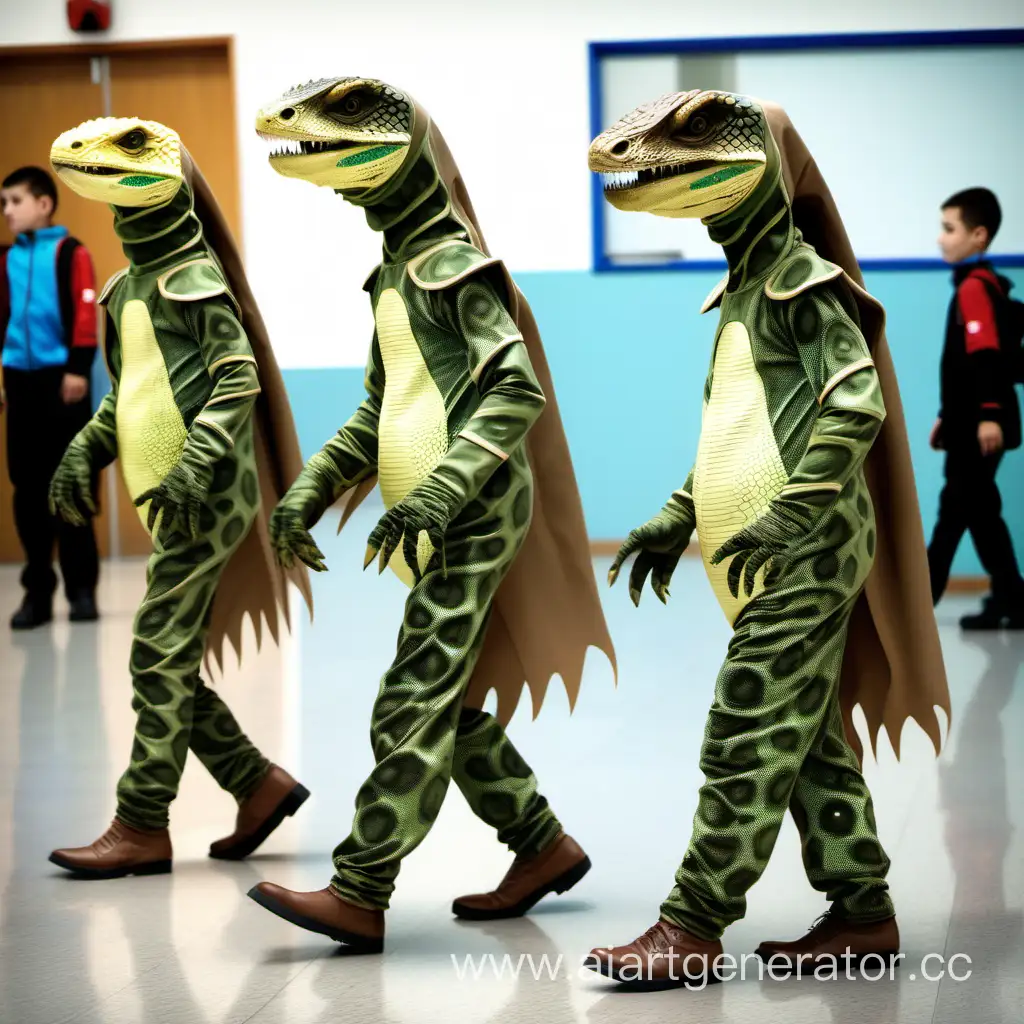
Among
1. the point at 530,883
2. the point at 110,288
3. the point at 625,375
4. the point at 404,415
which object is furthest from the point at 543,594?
the point at 625,375

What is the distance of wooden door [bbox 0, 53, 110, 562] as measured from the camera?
935 centimetres

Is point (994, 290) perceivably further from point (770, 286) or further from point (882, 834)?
point (770, 286)

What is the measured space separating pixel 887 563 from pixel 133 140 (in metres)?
1.94

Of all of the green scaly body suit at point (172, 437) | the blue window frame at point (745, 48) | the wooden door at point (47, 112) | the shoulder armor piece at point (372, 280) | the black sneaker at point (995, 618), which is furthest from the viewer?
the wooden door at point (47, 112)

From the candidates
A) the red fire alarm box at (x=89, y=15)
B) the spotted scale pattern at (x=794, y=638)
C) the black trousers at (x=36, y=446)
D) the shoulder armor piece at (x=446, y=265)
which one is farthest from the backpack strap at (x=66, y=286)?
the spotted scale pattern at (x=794, y=638)

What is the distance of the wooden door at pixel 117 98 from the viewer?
9.35 m

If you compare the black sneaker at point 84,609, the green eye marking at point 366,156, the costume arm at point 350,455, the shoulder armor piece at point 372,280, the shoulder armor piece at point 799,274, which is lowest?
the black sneaker at point 84,609

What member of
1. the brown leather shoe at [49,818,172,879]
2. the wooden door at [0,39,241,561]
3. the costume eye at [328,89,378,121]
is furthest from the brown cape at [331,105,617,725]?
the wooden door at [0,39,241,561]

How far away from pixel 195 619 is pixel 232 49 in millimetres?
6533

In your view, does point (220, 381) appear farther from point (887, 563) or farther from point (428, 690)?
point (887, 563)

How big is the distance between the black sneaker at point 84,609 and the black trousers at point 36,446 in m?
0.15

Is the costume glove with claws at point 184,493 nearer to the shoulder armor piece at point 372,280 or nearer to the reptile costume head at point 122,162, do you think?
the shoulder armor piece at point 372,280

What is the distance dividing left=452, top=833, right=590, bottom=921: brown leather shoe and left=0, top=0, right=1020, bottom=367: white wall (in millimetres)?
6091

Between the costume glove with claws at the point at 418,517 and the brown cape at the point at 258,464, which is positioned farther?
the brown cape at the point at 258,464
